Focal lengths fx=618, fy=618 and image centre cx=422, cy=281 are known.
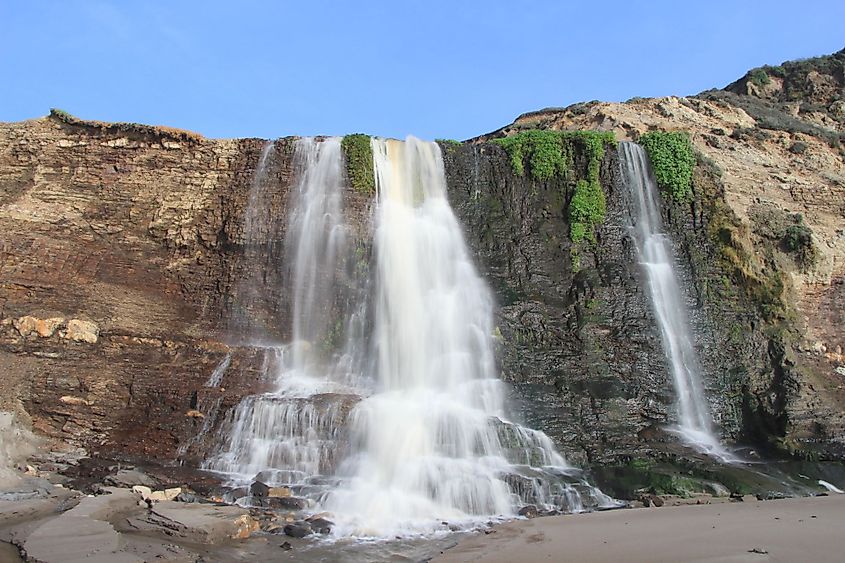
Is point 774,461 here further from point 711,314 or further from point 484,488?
point 484,488

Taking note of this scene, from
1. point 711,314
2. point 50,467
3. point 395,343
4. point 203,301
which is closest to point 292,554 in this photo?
point 50,467

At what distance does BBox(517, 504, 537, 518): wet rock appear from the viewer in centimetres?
956

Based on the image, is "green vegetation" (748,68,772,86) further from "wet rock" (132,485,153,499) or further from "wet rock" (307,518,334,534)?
"wet rock" (132,485,153,499)

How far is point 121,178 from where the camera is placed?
17531 mm

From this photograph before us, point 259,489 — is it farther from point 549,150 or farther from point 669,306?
point 549,150

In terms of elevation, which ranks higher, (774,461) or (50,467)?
(50,467)

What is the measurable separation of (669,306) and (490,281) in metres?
4.77

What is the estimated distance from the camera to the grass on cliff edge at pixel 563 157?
18.5 metres

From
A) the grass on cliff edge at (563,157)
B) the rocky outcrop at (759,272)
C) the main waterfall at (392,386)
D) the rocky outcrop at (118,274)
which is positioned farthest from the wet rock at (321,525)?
the grass on cliff edge at (563,157)

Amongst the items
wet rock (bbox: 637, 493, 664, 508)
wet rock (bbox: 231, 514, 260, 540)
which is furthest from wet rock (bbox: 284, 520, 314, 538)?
wet rock (bbox: 637, 493, 664, 508)

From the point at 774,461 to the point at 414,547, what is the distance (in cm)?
923

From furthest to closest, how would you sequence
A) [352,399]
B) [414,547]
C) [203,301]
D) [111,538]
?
[203,301] < [352,399] < [414,547] < [111,538]

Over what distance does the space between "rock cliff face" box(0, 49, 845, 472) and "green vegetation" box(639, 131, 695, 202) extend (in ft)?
1.48

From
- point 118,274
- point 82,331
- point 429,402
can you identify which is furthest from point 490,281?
point 82,331
